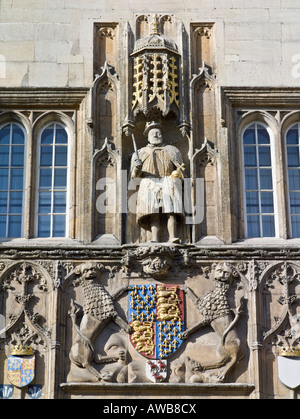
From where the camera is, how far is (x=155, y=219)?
1941 cm

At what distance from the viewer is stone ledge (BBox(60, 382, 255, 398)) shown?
18.3 metres

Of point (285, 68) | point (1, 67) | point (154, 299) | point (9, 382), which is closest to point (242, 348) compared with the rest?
A: point (154, 299)

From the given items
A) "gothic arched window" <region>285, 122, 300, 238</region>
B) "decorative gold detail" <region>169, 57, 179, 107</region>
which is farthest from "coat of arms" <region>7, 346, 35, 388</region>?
"decorative gold detail" <region>169, 57, 179, 107</region>

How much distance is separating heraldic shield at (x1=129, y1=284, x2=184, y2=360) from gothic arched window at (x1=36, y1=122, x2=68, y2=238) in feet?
5.92

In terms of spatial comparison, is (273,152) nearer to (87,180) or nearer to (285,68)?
(285,68)

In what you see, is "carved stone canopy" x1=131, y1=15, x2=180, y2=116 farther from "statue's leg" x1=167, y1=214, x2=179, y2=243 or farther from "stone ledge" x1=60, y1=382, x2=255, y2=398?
"stone ledge" x1=60, y1=382, x2=255, y2=398

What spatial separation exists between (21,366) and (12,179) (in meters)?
3.37

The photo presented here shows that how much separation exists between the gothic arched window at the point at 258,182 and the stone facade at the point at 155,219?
0.41ft

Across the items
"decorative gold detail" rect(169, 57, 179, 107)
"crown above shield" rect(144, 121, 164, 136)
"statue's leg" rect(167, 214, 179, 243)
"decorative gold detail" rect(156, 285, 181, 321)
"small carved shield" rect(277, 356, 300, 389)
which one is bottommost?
"small carved shield" rect(277, 356, 300, 389)

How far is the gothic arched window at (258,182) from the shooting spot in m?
19.9

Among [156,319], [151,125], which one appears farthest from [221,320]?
[151,125]

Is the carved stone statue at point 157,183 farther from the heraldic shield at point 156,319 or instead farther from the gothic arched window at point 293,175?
the gothic arched window at point 293,175

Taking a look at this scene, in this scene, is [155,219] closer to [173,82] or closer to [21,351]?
[173,82]

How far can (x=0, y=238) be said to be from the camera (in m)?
19.7
